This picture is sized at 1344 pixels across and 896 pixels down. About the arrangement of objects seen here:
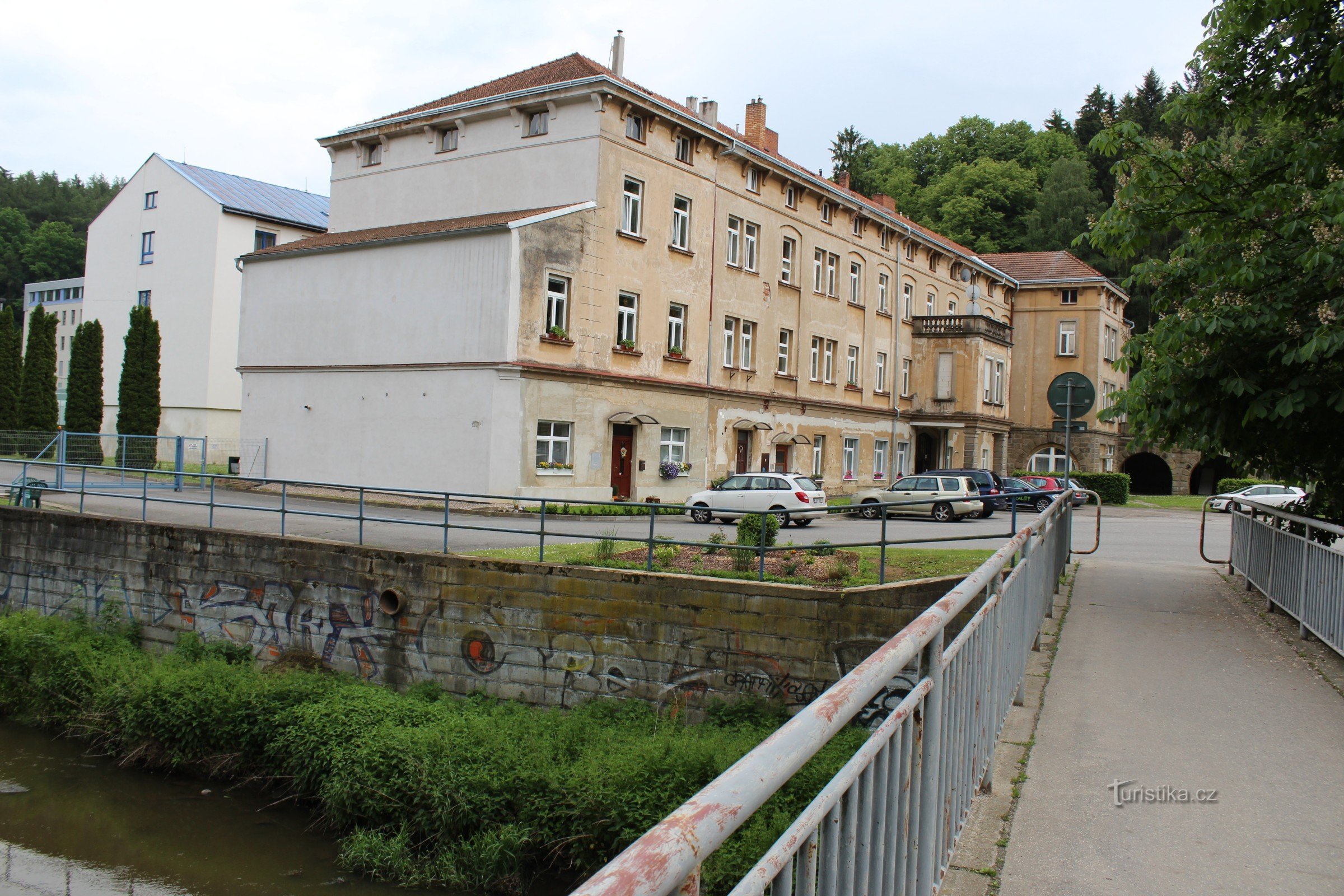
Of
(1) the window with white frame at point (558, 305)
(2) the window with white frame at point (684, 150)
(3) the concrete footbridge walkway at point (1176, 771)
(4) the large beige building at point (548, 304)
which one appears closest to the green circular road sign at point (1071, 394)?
(3) the concrete footbridge walkway at point (1176, 771)

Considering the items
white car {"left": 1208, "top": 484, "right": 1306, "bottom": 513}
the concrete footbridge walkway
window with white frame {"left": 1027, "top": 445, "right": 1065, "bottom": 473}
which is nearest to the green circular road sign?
the concrete footbridge walkway

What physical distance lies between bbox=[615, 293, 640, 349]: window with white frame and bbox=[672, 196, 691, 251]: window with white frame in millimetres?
2589

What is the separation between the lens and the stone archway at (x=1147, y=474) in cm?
6031

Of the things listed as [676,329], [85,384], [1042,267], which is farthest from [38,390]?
[1042,267]

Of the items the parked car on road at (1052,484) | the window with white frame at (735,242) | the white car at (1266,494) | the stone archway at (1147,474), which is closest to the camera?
the window with white frame at (735,242)

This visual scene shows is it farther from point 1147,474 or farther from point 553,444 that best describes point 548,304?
point 1147,474

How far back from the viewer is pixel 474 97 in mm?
31438

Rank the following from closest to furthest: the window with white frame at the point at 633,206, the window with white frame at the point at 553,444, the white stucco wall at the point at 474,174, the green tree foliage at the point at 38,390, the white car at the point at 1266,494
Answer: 1. the window with white frame at the point at 553,444
2. the white stucco wall at the point at 474,174
3. the window with white frame at the point at 633,206
4. the white car at the point at 1266,494
5. the green tree foliage at the point at 38,390

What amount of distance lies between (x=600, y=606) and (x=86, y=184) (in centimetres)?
10505

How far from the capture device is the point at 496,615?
15086 millimetres

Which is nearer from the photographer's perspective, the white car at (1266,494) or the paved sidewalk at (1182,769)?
the paved sidewalk at (1182,769)

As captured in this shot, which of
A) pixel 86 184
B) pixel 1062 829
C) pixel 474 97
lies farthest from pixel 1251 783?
pixel 86 184

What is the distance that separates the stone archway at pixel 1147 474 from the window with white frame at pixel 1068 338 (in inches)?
346

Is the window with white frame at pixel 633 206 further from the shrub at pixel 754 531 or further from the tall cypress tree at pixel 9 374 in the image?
the tall cypress tree at pixel 9 374
